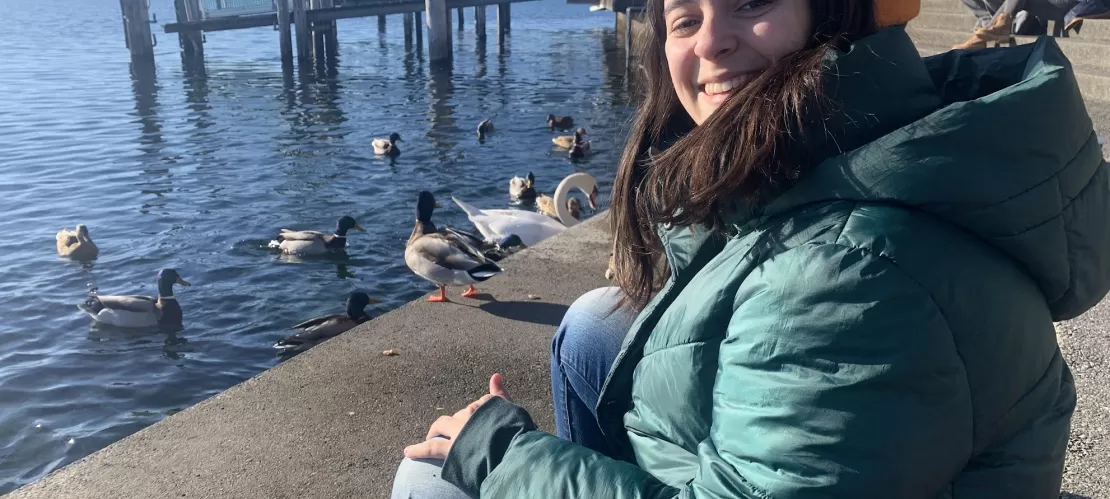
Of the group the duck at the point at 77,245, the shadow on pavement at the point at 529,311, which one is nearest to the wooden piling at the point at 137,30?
the duck at the point at 77,245

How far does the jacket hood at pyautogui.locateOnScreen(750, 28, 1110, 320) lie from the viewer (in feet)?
3.77

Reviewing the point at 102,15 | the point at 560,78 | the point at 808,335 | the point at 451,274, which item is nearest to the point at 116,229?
→ the point at 451,274

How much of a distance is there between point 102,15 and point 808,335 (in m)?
62.2

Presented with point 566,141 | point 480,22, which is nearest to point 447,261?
point 566,141

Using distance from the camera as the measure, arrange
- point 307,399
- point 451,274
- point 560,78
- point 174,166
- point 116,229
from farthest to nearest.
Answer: point 560,78 < point 174,166 < point 116,229 < point 451,274 < point 307,399

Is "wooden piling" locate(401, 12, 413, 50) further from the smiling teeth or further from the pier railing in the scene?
the smiling teeth

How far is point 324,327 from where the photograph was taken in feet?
23.4

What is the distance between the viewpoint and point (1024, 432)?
1.21m

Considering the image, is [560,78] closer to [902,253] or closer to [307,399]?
[307,399]

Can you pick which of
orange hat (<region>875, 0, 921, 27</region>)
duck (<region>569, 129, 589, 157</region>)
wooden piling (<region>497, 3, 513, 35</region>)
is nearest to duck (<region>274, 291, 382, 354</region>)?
orange hat (<region>875, 0, 921, 27</region>)

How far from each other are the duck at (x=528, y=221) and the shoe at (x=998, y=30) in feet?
15.1

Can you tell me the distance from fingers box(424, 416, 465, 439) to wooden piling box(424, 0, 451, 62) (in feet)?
82.2

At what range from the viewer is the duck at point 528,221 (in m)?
9.41

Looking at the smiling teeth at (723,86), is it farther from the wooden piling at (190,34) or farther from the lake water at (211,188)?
the wooden piling at (190,34)
